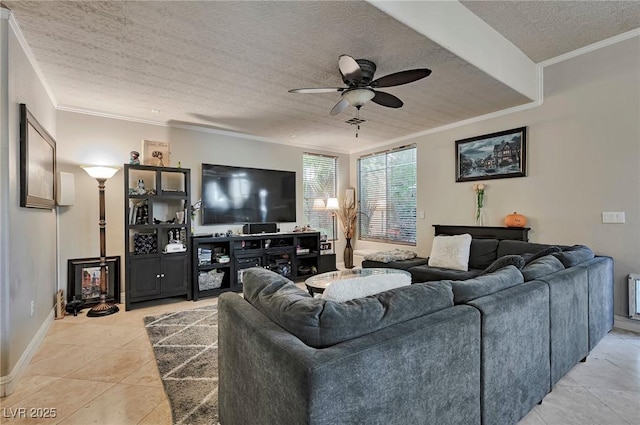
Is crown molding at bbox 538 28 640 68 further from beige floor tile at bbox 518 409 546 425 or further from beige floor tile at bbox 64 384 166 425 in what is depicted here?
beige floor tile at bbox 64 384 166 425

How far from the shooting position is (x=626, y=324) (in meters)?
3.03

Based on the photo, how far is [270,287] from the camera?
1431mm

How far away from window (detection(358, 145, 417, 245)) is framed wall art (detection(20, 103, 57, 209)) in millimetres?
4858

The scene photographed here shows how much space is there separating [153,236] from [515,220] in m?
4.66

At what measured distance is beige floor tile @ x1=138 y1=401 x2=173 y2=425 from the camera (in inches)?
67.6

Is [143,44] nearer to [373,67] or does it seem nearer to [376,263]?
[373,67]

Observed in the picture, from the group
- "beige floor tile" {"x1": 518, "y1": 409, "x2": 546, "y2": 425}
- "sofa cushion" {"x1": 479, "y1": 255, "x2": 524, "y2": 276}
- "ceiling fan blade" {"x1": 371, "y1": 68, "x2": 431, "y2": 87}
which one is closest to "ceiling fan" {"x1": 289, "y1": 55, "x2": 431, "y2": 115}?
"ceiling fan blade" {"x1": 371, "y1": 68, "x2": 431, "y2": 87}

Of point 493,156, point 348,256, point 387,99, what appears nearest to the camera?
point 387,99

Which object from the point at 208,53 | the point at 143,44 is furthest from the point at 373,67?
the point at 143,44

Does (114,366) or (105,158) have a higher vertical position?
(105,158)

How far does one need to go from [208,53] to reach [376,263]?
10.9ft

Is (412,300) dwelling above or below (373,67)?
below

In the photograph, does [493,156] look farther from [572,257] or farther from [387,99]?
[387,99]

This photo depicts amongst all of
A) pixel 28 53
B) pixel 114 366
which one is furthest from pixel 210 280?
pixel 28 53
